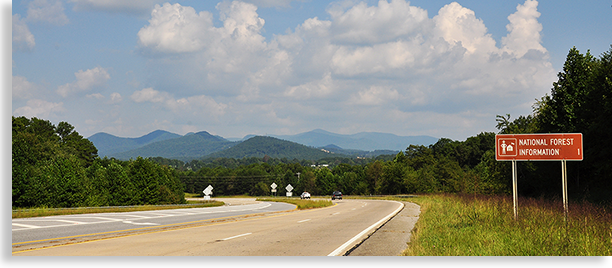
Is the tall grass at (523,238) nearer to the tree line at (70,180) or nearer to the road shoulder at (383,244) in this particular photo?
the road shoulder at (383,244)

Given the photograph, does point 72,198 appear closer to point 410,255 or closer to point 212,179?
point 410,255

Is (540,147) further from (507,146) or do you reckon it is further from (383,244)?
(383,244)

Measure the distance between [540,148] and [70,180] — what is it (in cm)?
4805

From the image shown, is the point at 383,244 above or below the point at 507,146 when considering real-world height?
below

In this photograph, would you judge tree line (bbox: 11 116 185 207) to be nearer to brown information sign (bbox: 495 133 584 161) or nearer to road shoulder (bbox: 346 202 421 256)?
road shoulder (bbox: 346 202 421 256)

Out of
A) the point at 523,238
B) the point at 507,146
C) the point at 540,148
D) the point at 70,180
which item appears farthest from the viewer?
the point at 70,180

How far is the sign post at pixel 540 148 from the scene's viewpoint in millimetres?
14641

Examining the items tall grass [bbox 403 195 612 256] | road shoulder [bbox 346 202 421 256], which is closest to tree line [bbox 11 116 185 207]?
road shoulder [bbox 346 202 421 256]

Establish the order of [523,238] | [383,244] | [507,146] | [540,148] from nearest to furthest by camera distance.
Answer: [523,238] < [383,244] < [540,148] < [507,146]

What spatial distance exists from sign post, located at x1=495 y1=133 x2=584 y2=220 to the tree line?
1770 inches

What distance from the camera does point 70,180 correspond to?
161ft

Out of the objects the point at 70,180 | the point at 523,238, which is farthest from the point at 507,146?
the point at 70,180

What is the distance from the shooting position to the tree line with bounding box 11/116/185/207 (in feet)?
152

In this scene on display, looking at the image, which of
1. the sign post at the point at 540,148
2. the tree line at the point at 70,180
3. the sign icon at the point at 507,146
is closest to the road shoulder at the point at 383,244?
the sign post at the point at 540,148
